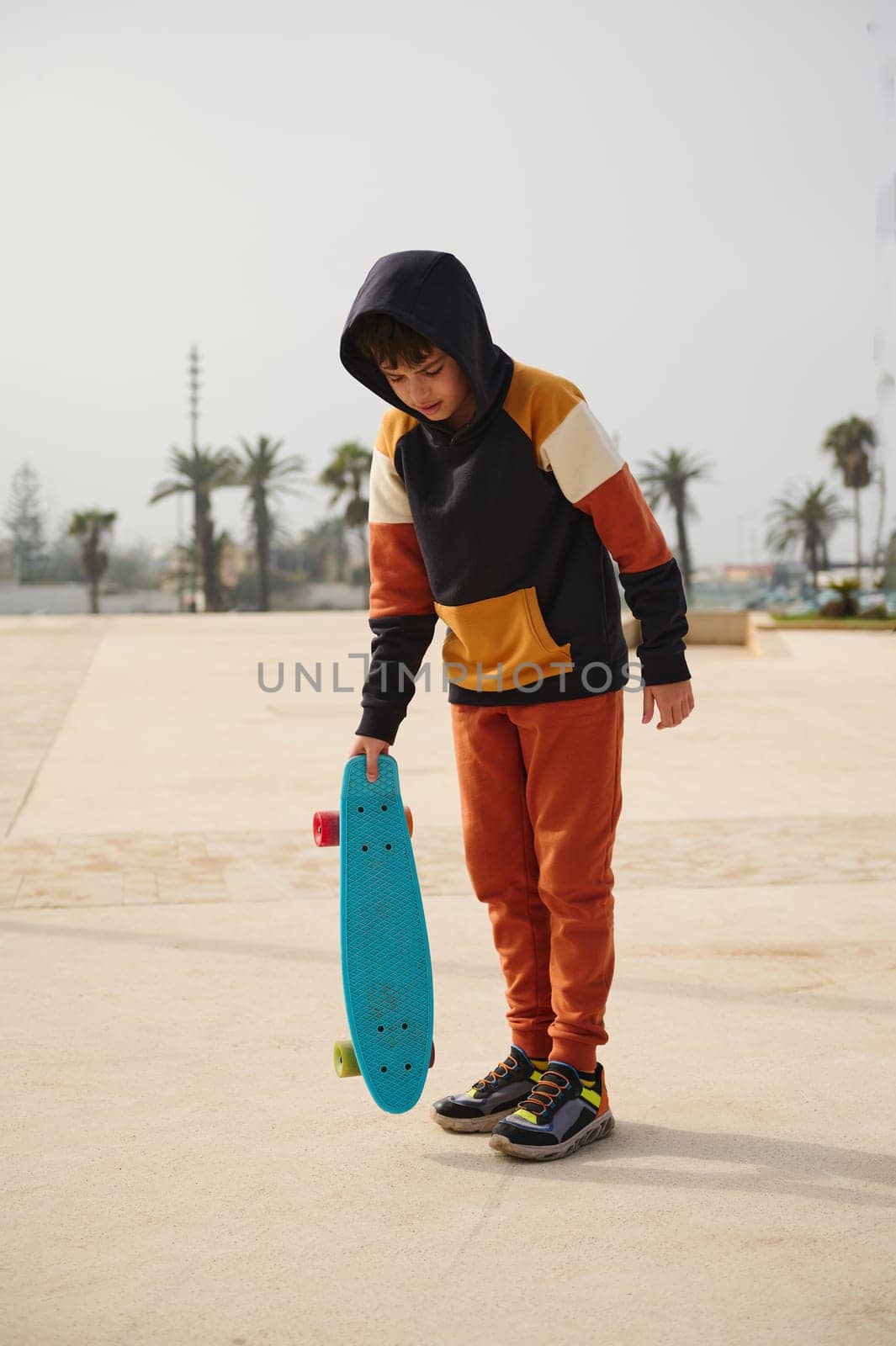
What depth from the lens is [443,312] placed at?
9.04 feet

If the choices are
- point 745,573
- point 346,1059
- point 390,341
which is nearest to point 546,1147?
point 346,1059

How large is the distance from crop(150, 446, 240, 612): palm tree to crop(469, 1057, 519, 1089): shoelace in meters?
58.4

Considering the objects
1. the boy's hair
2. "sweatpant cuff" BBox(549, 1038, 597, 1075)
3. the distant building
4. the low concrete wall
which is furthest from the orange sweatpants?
the distant building

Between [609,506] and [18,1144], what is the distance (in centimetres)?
178

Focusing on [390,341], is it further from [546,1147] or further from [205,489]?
[205,489]

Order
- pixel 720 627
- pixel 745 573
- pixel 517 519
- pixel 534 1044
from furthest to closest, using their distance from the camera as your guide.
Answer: pixel 745 573 < pixel 720 627 < pixel 534 1044 < pixel 517 519

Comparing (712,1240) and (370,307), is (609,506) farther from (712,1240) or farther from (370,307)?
(712,1240)

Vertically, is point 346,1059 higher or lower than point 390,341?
lower

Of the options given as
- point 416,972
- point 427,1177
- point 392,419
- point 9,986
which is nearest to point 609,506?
point 392,419

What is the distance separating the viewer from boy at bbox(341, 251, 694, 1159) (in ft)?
9.27

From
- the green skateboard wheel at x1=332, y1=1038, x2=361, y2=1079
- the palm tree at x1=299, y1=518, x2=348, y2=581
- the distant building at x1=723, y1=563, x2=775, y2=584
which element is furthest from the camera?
the distant building at x1=723, y1=563, x2=775, y2=584

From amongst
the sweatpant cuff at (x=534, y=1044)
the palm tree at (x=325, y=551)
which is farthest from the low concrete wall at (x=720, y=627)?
the palm tree at (x=325, y=551)

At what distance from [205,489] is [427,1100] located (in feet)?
195

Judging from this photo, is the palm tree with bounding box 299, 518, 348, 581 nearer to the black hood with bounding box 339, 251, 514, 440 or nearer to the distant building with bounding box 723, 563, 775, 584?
the distant building with bounding box 723, 563, 775, 584
